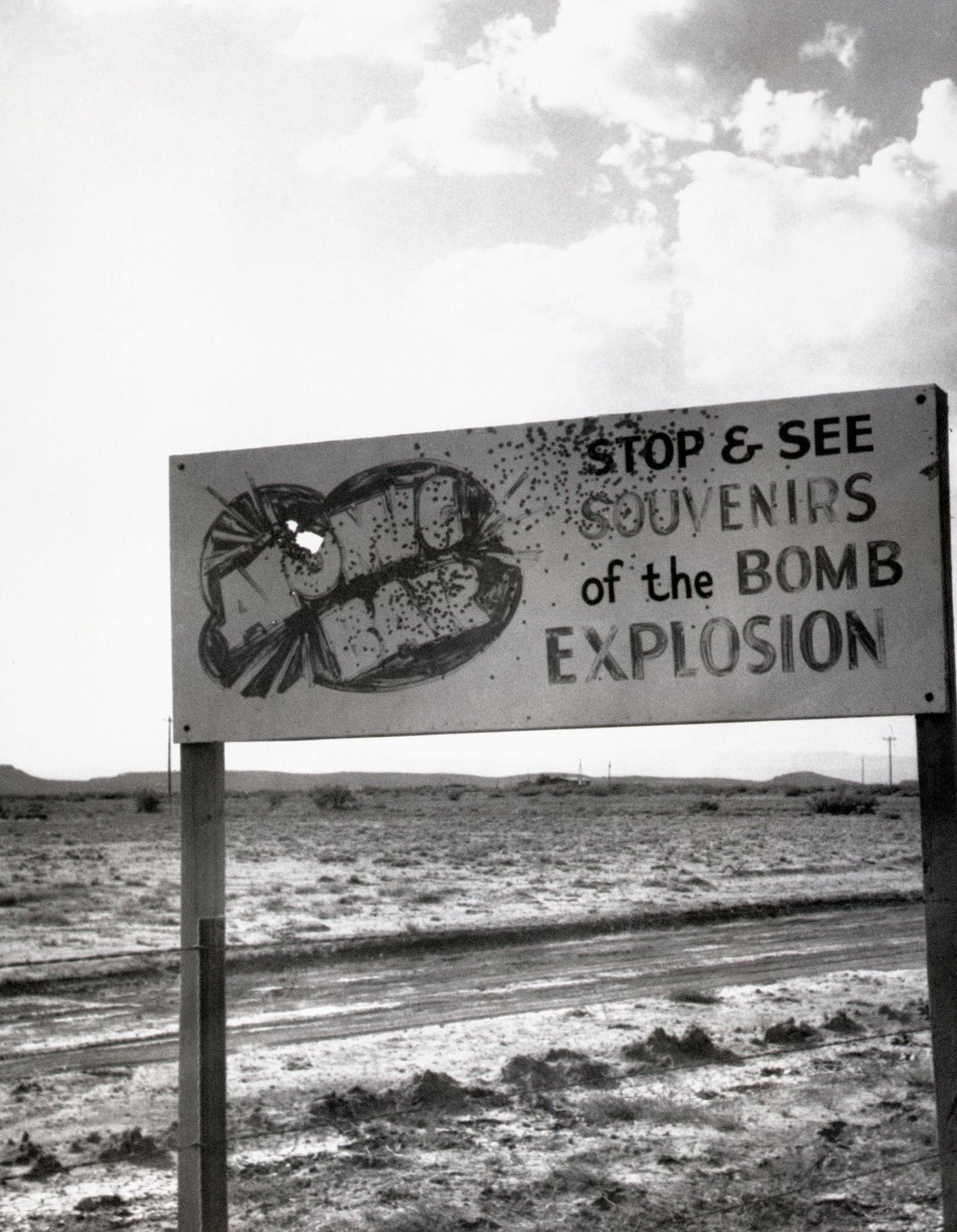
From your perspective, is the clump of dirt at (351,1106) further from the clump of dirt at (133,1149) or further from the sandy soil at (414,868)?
the sandy soil at (414,868)

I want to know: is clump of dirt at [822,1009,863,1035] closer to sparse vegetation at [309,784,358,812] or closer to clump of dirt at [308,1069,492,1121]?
clump of dirt at [308,1069,492,1121]

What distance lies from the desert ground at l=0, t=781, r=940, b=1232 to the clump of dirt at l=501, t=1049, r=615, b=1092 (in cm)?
3

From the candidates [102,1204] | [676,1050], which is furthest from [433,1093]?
[102,1204]

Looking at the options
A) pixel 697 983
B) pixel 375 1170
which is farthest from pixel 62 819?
pixel 375 1170

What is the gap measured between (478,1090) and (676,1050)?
87.2 inches

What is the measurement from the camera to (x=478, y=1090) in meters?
9.64

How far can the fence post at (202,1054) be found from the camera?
374cm

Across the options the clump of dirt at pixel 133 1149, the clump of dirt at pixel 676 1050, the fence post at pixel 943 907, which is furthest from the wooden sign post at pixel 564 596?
the clump of dirt at pixel 676 1050

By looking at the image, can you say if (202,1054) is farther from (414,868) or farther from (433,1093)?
(414,868)

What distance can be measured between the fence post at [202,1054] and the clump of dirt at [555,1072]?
248 inches

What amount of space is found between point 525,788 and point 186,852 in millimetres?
75715

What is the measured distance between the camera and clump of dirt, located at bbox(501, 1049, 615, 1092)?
986 cm

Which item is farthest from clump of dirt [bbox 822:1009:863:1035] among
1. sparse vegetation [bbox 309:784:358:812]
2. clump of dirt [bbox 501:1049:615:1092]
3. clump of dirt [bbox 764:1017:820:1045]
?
sparse vegetation [bbox 309:784:358:812]

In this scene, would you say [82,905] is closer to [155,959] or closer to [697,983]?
[155,959]
